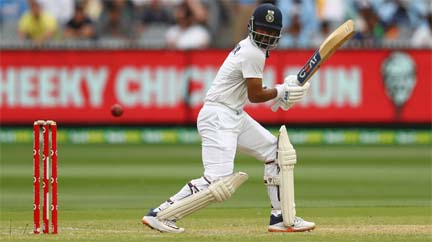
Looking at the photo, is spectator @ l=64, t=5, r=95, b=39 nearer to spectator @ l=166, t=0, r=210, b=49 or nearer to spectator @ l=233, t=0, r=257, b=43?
spectator @ l=166, t=0, r=210, b=49

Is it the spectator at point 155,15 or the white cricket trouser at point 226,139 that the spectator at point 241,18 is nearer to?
the spectator at point 155,15

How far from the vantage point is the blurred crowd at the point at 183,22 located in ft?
59.7

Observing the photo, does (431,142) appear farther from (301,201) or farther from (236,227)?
(236,227)

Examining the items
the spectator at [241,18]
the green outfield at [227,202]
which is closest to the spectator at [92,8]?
the spectator at [241,18]

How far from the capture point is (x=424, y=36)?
18469 mm

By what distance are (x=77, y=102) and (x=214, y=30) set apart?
2.21m

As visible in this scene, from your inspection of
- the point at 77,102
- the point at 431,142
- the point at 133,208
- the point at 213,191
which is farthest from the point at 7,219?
the point at 431,142

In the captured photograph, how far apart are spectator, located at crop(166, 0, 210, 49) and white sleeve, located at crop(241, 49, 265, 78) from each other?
977 cm

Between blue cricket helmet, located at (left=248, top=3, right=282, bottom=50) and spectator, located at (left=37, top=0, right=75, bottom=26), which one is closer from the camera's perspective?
blue cricket helmet, located at (left=248, top=3, right=282, bottom=50)

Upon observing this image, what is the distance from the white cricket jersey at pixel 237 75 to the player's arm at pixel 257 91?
0.04 metres

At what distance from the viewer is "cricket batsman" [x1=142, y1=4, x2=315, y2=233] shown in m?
8.40

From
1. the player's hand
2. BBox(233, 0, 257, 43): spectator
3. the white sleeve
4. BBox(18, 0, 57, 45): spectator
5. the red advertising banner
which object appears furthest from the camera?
BBox(233, 0, 257, 43): spectator

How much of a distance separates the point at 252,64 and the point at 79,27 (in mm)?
10083

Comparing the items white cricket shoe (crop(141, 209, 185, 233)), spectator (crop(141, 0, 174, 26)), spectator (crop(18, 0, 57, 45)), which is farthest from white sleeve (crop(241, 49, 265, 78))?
spectator (crop(141, 0, 174, 26))
